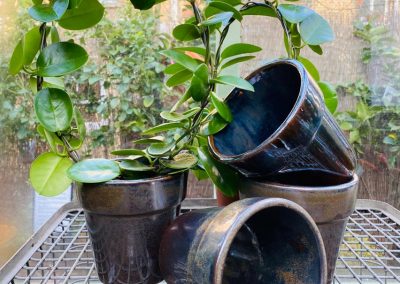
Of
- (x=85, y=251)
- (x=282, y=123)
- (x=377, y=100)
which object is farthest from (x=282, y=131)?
(x=377, y=100)

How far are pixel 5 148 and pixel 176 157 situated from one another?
0.65 m

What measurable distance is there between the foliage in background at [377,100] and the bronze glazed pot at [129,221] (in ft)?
2.42

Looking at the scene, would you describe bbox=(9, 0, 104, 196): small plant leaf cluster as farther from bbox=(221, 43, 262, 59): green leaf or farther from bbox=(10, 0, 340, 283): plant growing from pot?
bbox=(221, 43, 262, 59): green leaf

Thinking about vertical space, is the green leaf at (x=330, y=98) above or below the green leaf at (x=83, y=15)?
below

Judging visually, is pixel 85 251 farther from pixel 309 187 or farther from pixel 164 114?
pixel 309 187

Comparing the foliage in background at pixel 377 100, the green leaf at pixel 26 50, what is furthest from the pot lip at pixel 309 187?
the foliage in background at pixel 377 100

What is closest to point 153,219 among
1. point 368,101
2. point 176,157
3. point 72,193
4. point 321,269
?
point 176,157

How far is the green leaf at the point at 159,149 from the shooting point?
47 centimetres

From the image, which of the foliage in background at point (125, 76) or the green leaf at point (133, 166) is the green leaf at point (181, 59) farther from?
the foliage in background at point (125, 76)

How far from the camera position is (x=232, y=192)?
0.48 meters

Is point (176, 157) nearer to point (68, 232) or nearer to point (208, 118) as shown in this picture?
point (208, 118)

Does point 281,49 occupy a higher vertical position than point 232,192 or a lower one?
higher

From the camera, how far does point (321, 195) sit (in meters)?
Answer: 0.41

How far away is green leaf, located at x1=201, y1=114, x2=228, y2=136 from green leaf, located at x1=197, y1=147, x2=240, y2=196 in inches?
1.3
